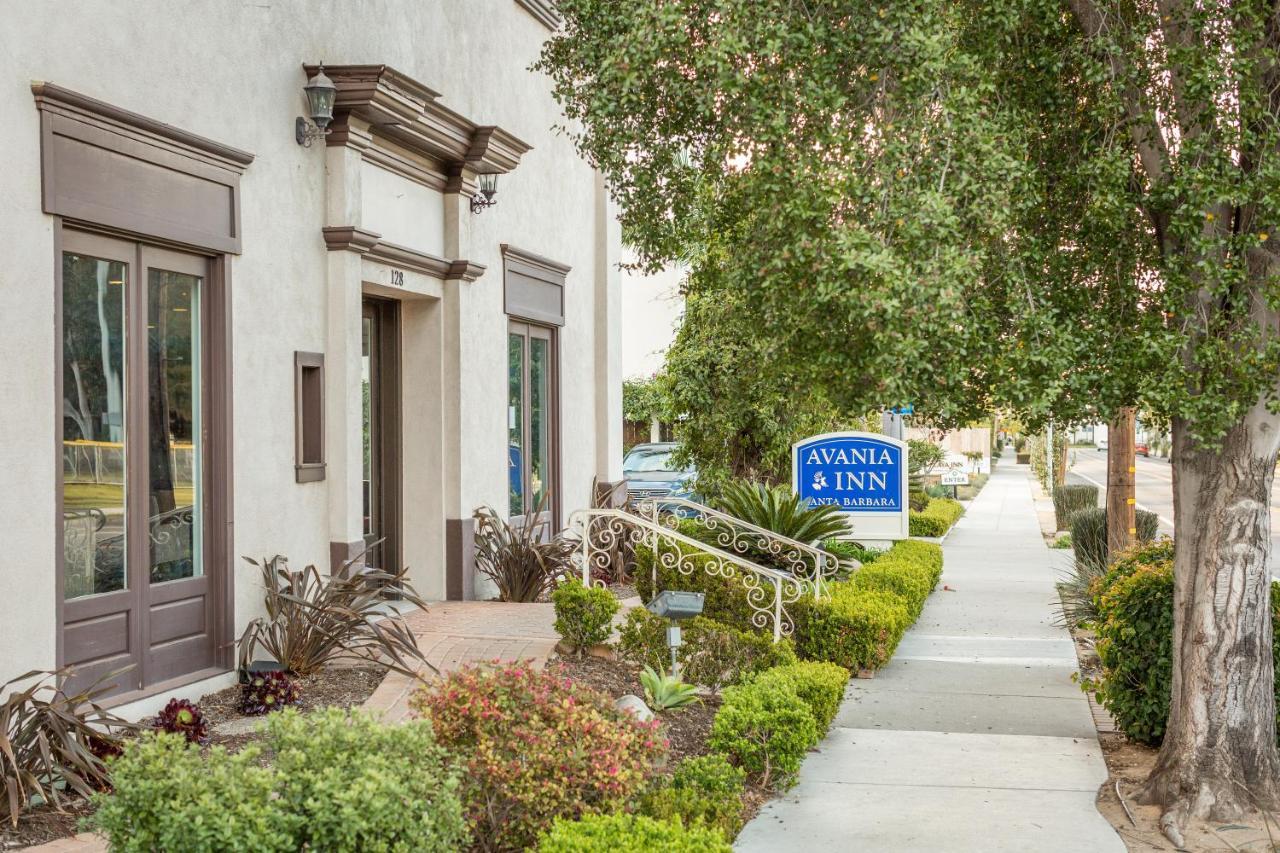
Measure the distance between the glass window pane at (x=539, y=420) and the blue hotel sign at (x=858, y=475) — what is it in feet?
9.21

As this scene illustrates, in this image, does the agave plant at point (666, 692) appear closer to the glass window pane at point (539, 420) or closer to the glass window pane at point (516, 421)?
the glass window pane at point (516, 421)

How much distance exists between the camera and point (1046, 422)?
638 cm

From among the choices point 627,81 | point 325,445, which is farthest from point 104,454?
point 627,81

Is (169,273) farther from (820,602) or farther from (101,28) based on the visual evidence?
→ (820,602)

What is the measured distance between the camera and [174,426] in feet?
24.9

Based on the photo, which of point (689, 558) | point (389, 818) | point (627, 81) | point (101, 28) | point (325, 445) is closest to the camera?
point (389, 818)

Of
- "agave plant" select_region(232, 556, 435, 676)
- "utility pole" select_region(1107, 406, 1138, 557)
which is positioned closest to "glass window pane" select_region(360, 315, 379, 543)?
"agave plant" select_region(232, 556, 435, 676)

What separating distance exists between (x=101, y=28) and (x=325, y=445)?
335 centimetres

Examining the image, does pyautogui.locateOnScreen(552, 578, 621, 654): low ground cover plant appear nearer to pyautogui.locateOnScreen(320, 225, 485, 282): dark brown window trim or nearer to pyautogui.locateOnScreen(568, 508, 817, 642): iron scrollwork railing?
pyautogui.locateOnScreen(568, 508, 817, 642): iron scrollwork railing

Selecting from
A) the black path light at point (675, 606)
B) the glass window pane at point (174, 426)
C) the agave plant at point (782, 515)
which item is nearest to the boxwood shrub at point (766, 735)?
the black path light at point (675, 606)

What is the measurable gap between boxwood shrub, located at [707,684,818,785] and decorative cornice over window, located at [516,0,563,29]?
28.9ft

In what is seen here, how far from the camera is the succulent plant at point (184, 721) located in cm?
655

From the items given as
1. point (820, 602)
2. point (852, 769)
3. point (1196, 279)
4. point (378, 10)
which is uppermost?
point (378, 10)

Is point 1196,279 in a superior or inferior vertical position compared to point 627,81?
inferior
